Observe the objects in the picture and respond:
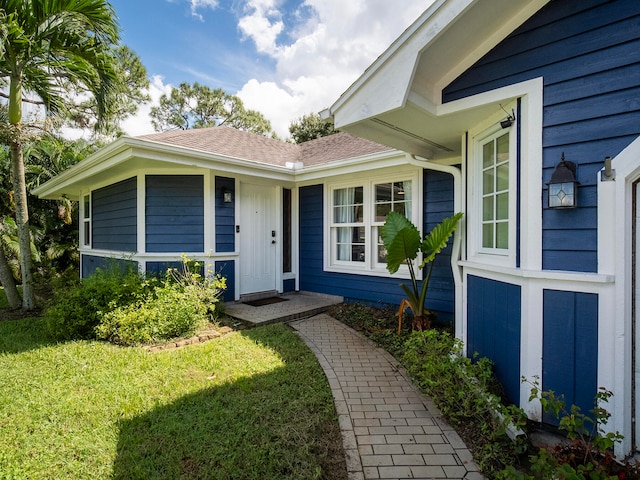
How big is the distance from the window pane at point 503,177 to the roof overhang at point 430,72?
514mm

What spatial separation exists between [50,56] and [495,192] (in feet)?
23.1

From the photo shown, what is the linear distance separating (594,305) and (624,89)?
1.42 metres

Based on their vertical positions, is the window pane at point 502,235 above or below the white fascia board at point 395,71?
below

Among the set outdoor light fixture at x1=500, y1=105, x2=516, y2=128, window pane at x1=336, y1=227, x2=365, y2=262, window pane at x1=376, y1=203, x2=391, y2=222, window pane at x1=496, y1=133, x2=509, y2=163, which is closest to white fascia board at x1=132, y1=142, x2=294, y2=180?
window pane at x1=336, y1=227, x2=365, y2=262

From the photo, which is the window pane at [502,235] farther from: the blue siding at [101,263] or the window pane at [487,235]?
the blue siding at [101,263]

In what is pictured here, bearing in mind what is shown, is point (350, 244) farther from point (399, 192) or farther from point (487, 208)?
point (487, 208)

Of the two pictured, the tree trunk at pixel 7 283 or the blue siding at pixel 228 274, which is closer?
the blue siding at pixel 228 274

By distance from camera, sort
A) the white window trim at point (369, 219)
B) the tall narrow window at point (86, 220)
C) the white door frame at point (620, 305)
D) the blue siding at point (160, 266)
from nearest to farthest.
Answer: the white door frame at point (620, 305)
the white window trim at point (369, 219)
the blue siding at point (160, 266)
the tall narrow window at point (86, 220)

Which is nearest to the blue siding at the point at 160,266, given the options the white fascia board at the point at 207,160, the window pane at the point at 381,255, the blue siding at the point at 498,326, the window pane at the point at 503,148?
the white fascia board at the point at 207,160

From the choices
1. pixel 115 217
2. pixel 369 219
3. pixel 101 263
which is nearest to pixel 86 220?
pixel 101 263

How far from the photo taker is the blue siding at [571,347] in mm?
2197

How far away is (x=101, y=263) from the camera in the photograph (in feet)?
25.7

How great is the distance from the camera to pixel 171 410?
2.79 m

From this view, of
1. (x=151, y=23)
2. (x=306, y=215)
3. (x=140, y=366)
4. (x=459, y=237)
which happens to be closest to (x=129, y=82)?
(x=151, y=23)
